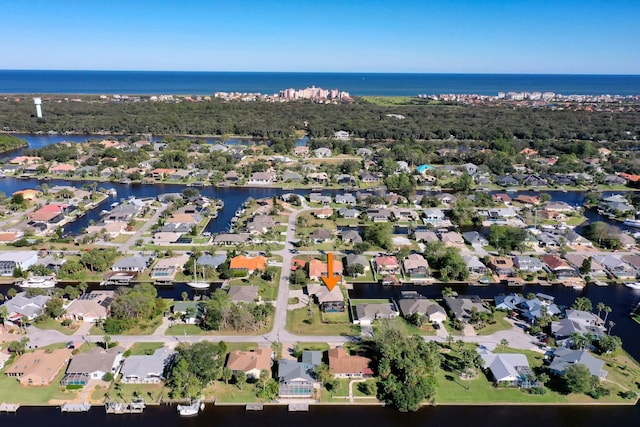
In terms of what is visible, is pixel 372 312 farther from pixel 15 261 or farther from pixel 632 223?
pixel 632 223

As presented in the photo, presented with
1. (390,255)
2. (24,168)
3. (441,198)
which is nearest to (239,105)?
(24,168)

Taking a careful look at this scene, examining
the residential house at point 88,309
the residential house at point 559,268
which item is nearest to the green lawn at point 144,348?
the residential house at point 88,309

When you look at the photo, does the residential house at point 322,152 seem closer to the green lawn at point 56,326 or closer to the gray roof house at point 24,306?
the gray roof house at point 24,306

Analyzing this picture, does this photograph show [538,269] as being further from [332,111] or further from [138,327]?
[332,111]

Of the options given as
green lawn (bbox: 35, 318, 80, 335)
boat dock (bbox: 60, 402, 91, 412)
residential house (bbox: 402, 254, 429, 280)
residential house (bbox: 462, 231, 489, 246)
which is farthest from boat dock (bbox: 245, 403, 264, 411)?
residential house (bbox: 462, 231, 489, 246)

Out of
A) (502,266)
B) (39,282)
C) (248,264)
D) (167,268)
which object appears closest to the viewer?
(39,282)

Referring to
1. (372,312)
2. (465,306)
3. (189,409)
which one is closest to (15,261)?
(189,409)
